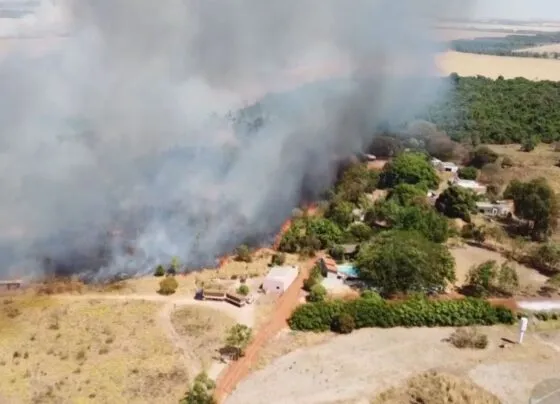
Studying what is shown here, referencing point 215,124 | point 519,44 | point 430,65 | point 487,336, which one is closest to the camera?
point 487,336

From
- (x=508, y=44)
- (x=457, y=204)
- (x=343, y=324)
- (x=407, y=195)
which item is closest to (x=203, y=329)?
(x=343, y=324)

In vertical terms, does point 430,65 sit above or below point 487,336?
above

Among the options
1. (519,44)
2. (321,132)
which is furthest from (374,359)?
(519,44)

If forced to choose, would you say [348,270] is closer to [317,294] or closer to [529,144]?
[317,294]

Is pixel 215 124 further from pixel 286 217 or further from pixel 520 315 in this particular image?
pixel 520 315

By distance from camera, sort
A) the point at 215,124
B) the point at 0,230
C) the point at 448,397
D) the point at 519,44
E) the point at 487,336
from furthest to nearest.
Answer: the point at 519,44 < the point at 215,124 < the point at 0,230 < the point at 487,336 < the point at 448,397

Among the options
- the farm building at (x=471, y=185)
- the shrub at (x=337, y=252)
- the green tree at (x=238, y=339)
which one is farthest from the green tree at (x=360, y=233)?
the farm building at (x=471, y=185)
